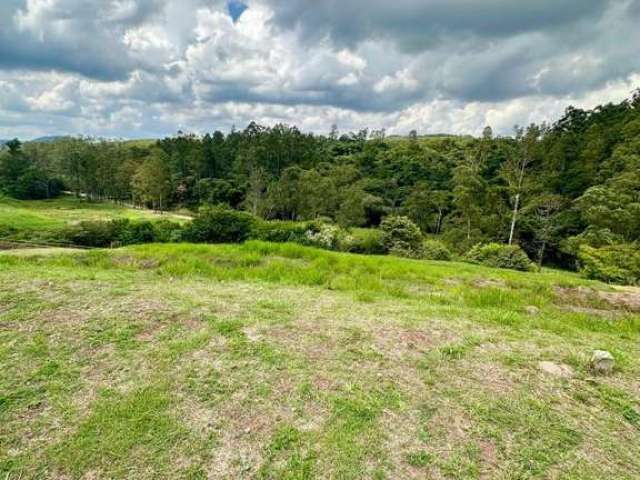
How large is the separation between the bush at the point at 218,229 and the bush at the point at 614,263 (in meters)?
17.6

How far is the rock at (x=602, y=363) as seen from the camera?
3.30 metres

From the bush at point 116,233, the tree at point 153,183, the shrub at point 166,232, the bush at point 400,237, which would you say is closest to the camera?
the bush at point 400,237

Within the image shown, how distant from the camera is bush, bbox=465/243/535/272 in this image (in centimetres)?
1556

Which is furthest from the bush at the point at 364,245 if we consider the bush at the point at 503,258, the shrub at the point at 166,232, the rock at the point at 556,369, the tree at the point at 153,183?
the tree at the point at 153,183

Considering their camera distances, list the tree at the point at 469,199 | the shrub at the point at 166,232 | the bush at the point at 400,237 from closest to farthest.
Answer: the bush at the point at 400,237 → the shrub at the point at 166,232 → the tree at the point at 469,199

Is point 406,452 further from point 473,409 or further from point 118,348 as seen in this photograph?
point 118,348

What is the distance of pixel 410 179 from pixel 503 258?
2506cm

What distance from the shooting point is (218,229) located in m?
18.9

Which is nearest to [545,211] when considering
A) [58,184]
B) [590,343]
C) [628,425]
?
[590,343]

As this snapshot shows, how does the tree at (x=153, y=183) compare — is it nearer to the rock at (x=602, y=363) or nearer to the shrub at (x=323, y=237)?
the shrub at (x=323, y=237)

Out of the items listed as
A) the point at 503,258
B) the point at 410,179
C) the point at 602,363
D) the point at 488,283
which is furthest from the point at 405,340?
the point at 410,179

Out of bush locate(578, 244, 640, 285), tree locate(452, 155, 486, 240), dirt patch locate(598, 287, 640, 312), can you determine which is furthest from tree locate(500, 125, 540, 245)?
dirt patch locate(598, 287, 640, 312)

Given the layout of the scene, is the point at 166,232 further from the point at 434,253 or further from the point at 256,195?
the point at 256,195

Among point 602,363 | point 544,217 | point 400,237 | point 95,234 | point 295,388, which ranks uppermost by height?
point 602,363
